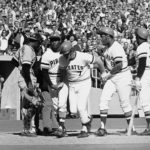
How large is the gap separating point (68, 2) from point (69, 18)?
2.00 meters

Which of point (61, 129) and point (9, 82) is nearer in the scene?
point (61, 129)

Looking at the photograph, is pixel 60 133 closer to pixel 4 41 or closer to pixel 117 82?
pixel 117 82

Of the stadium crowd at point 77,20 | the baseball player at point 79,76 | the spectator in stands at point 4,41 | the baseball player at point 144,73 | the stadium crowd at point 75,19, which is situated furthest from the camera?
the stadium crowd at point 75,19

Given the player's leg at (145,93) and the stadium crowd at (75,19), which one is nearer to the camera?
the player's leg at (145,93)

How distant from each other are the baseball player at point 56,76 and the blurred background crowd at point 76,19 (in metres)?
6.66

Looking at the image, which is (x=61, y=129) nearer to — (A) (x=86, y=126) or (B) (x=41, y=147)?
(A) (x=86, y=126)

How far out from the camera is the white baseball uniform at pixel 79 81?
1145 cm

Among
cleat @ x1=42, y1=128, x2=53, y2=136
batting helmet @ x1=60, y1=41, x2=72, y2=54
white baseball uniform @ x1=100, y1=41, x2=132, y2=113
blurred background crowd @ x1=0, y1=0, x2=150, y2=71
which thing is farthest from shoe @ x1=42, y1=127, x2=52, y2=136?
blurred background crowd @ x1=0, y1=0, x2=150, y2=71

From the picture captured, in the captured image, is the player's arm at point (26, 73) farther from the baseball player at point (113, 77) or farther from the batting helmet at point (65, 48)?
the baseball player at point (113, 77)

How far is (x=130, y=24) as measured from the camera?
2350 cm

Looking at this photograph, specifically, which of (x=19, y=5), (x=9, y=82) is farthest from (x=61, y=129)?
(x=19, y=5)

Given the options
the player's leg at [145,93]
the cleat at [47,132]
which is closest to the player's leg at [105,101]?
the player's leg at [145,93]

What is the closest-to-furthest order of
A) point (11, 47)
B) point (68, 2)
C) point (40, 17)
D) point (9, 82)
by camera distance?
1. point (9, 82)
2. point (11, 47)
3. point (40, 17)
4. point (68, 2)

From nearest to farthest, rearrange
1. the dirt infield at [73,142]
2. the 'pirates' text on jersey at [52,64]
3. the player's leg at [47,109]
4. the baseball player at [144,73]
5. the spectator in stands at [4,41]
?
1. the dirt infield at [73,142]
2. the baseball player at [144,73]
3. the 'pirates' text on jersey at [52,64]
4. the player's leg at [47,109]
5. the spectator in stands at [4,41]
